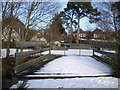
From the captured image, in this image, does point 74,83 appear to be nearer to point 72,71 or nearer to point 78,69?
point 72,71

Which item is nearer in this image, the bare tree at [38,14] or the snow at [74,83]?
the snow at [74,83]

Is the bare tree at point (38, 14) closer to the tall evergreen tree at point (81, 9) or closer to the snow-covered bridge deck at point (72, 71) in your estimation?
the snow-covered bridge deck at point (72, 71)

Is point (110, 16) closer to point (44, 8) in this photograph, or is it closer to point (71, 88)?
point (44, 8)

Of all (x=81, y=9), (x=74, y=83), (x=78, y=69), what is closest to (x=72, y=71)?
(x=78, y=69)

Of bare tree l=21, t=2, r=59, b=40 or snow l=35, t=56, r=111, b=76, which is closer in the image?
snow l=35, t=56, r=111, b=76

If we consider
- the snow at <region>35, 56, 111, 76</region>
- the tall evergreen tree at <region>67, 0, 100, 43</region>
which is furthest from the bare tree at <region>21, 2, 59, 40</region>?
the tall evergreen tree at <region>67, 0, 100, 43</region>

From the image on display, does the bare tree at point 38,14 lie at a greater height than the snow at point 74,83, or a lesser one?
greater

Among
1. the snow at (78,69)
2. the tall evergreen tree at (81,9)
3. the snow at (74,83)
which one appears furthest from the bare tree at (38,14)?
the tall evergreen tree at (81,9)

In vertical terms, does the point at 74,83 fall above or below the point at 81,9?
below

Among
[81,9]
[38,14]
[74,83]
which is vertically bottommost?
[74,83]

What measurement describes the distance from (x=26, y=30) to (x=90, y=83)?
6479 mm

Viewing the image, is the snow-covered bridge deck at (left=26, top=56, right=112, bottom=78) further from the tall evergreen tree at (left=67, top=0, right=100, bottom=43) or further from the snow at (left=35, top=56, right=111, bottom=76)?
the tall evergreen tree at (left=67, top=0, right=100, bottom=43)

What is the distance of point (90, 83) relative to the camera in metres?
3.14

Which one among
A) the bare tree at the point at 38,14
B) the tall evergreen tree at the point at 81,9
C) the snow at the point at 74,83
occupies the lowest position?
the snow at the point at 74,83
